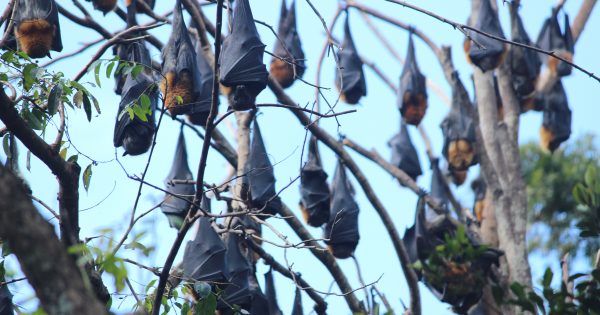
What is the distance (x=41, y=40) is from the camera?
686 cm

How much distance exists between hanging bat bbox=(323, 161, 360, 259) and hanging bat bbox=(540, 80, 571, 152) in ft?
11.0

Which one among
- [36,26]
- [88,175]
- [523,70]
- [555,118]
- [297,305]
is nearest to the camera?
[88,175]

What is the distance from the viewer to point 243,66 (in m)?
6.26

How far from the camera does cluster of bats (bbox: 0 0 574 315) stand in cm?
650

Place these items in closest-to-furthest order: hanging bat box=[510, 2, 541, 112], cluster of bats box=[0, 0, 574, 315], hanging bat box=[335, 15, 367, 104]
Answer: cluster of bats box=[0, 0, 574, 315] < hanging bat box=[510, 2, 541, 112] < hanging bat box=[335, 15, 367, 104]

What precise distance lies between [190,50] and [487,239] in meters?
Result: 4.12

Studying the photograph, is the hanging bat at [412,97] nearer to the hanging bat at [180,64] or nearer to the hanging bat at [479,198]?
the hanging bat at [479,198]

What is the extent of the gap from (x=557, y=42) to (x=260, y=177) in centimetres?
516

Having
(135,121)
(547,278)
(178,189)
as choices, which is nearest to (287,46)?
(178,189)

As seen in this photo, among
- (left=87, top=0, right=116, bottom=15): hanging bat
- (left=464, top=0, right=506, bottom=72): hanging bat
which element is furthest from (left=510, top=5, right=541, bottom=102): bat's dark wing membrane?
(left=87, top=0, right=116, bottom=15): hanging bat

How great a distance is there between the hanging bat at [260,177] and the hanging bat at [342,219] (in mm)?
1325

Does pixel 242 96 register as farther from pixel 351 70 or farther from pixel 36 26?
pixel 351 70

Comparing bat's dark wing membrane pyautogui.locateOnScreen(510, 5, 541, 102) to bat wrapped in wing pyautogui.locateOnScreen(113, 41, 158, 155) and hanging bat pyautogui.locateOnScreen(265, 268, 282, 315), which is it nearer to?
hanging bat pyautogui.locateOnScreen(265, 268, 282, 315)

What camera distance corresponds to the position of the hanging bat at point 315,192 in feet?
32.5
